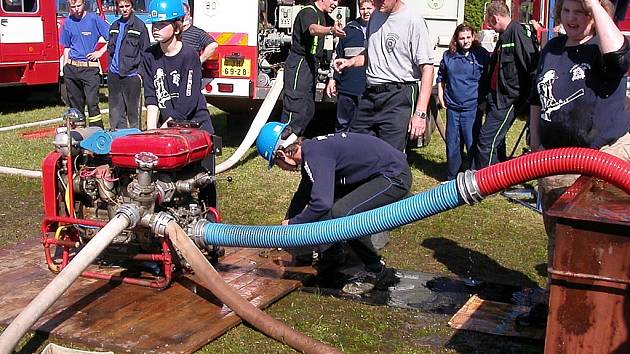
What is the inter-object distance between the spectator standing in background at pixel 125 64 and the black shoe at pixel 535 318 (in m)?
5.44

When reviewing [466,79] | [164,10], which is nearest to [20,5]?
[466,79]

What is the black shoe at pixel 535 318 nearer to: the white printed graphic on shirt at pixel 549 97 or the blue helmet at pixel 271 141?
the white printed graphic on shirt at pixel 549 97

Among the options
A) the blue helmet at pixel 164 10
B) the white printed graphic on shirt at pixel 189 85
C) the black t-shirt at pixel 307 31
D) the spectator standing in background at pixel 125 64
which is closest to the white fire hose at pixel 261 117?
the black t-shirt at pixel 307 31

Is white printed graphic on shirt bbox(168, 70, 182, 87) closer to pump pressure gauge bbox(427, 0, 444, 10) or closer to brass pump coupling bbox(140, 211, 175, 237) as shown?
brass pump coupling bbox(140, 211, 175, 237)

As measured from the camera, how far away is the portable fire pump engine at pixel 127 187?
472 centimetres

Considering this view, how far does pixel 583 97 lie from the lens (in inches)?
160

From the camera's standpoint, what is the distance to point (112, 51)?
8.89 m

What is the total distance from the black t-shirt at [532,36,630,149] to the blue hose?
0.72 m

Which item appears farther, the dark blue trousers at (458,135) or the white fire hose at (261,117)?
the white fire hose at (261,117)

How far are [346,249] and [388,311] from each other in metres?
0.99

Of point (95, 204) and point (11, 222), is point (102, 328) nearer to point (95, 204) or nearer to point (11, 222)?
point (95, 204)

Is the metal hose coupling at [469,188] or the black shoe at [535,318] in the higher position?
the metal hose coupling at [469,188]

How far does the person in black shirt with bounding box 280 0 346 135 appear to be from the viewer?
8742 millimetres

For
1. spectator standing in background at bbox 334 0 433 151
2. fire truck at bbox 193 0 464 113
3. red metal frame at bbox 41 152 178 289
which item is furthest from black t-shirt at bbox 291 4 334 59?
red metal frame at bbox 41 152 178 289
